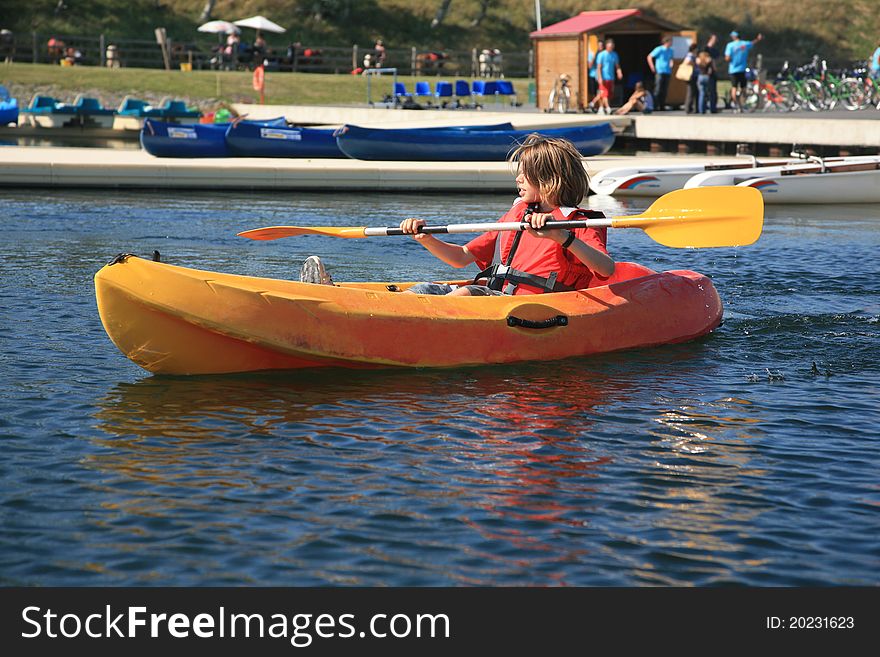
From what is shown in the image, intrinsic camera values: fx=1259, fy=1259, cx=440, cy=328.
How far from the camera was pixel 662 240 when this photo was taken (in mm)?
7711

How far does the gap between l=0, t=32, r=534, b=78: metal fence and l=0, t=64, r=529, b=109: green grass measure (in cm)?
255

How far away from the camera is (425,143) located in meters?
20.7

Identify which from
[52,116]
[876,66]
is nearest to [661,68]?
[876,66]

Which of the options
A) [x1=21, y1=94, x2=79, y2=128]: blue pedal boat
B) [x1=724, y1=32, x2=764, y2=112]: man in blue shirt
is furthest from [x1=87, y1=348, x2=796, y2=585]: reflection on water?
[x1=21, y1=94, x2=79, y2=128]: blue pedal boat

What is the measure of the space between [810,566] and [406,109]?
25.2m

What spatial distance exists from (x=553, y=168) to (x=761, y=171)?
1000cm

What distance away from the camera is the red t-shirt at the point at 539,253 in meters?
7.39

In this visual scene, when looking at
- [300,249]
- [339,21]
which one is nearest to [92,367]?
[300,249]

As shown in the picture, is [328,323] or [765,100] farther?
[765,100]

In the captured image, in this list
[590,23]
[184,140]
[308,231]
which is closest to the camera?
[308,231]

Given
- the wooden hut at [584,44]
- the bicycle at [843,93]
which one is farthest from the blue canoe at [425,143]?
the bicycle at [843,93]

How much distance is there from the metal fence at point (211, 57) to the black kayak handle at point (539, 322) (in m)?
31.7

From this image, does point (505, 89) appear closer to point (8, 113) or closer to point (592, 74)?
point (592, 74)

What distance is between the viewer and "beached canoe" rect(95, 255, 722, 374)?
6.72 meters
